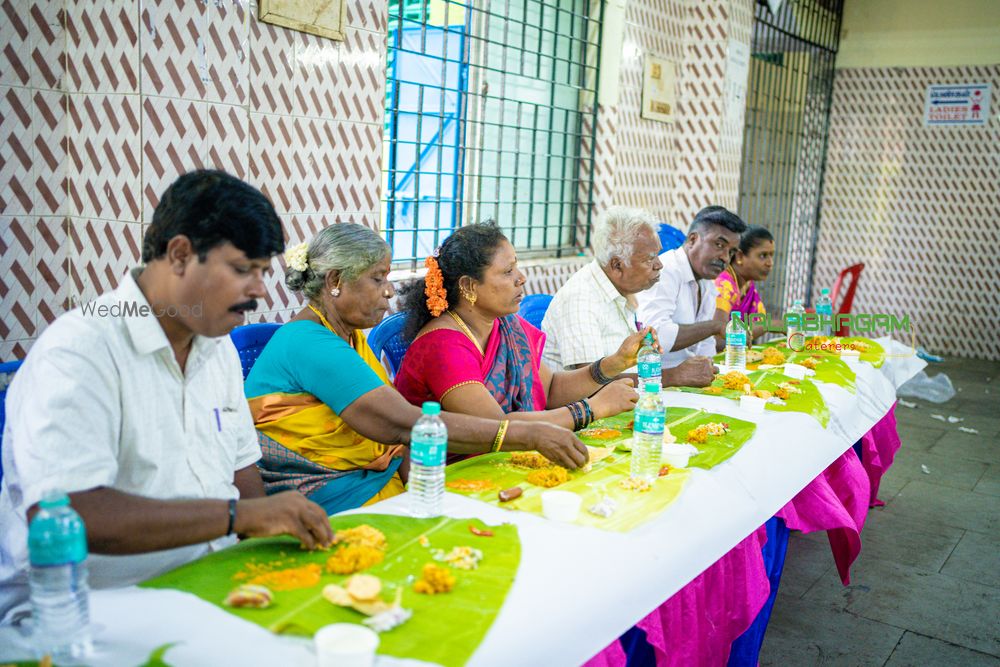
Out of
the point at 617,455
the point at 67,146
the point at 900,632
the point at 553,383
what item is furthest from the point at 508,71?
the point at 900,632

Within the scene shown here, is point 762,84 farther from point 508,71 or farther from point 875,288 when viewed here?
point 508,71

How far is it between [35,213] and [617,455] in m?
2.25

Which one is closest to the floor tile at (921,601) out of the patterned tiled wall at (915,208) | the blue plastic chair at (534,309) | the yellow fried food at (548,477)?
the blue plastic chair at (534,309)

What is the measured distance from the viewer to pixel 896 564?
4176 millimetres

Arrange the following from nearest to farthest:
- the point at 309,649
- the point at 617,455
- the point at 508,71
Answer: the point at 309,649, the point at 617,455, the point at 508,71

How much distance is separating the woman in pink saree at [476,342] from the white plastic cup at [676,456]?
1.27 feet

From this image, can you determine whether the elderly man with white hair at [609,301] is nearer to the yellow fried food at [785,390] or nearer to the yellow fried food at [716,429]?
the yellow fried food at [785,390]

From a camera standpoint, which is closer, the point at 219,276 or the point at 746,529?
the point at 219,276

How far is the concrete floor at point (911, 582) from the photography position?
3320 mm

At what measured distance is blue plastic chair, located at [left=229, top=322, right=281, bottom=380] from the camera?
3.03m

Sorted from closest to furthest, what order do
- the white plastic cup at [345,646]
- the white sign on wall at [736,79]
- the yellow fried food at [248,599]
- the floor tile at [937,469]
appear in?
the white plastic cup at [345,646] < the yellow fried food at [248,599] < the floor tile at [937,469] < the white sign on wall at [736,79]

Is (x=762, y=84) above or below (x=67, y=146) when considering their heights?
above

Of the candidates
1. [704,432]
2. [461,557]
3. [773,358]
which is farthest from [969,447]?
[461,557]

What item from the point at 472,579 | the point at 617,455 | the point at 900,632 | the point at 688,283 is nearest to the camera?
the point at 472,579
